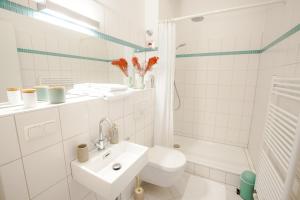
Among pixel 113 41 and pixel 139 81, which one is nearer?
pixel 113 41

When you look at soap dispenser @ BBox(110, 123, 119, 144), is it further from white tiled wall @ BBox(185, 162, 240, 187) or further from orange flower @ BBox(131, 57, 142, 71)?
white tiled wall @ BBox(185, 162, 240, 187)

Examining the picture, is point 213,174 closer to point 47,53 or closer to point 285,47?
point 285,47

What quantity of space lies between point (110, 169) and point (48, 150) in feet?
1.33

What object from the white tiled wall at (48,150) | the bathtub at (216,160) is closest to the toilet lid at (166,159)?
the bathtub at (216,160)

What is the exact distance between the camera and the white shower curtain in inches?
67.7

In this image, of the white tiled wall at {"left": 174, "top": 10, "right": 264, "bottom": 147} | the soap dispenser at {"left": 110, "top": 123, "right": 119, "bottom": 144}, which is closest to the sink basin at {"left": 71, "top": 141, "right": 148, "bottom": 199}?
the soap dispenser at {"left": 110, "top": 123, "right": 119, "bottom": 144}

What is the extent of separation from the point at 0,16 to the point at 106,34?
0.76 meters

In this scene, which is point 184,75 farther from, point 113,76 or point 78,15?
point 78,15

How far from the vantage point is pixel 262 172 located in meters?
1.24

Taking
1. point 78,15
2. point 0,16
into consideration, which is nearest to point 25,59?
point 0,16

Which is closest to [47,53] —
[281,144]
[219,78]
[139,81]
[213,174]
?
[139,81]

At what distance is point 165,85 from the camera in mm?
1790

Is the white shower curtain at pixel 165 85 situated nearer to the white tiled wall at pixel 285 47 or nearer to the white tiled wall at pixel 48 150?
the white tiled wall at pixel 48 150

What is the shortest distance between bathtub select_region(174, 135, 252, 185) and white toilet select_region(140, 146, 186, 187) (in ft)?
1.76
